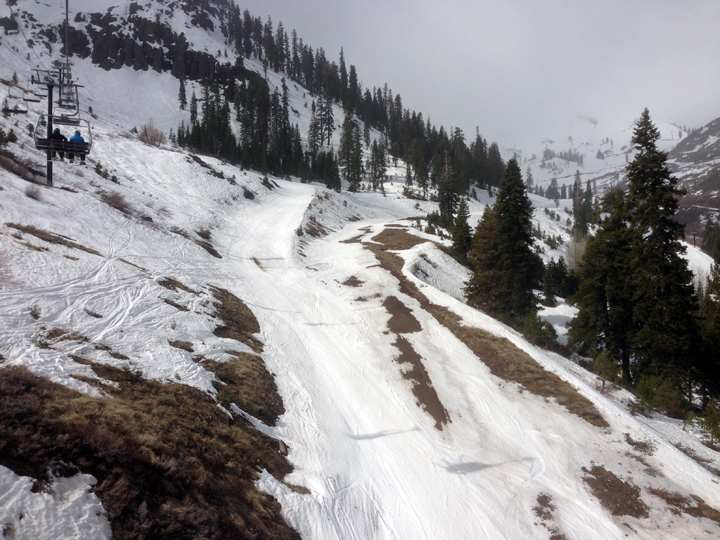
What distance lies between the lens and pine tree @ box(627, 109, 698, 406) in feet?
58.2

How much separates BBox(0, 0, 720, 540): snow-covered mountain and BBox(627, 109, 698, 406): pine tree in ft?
18.1

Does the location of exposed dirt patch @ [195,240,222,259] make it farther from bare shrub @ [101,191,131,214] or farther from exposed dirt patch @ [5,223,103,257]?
exposed dirt patch @ [5,223,103,257]

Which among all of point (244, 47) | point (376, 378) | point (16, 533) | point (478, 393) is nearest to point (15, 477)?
point (16, 533)

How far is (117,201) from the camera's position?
992 inches

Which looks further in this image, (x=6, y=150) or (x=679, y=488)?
(x=6, y=150)

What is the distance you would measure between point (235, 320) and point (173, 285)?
3.51 meters

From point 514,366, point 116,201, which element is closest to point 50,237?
point 116,201

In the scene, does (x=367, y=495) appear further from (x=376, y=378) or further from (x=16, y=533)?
(x=16, y=533)

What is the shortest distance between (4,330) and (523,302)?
2628cm

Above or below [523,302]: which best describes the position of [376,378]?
below

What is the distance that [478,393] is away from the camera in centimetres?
1341

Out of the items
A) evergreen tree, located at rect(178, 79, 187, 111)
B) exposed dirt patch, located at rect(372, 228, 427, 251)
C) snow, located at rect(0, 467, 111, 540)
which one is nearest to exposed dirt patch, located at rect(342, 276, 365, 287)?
exposed dirt patch, located at rect(372, 228, 427, 251)

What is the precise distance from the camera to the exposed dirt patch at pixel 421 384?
40.6 feet

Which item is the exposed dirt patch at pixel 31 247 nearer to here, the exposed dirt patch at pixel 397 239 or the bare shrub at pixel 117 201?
the bare shrub at pixel 117 201
